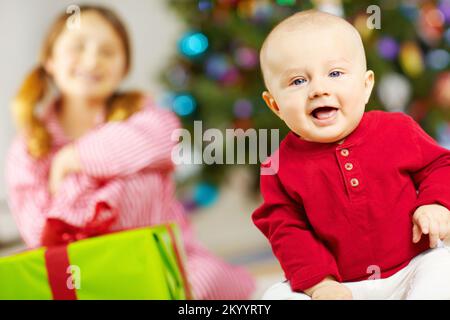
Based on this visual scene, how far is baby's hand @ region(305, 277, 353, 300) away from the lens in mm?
628

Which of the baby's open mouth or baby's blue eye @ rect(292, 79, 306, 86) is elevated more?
baby's blue eye @ rect(292, 79, 306, 86)

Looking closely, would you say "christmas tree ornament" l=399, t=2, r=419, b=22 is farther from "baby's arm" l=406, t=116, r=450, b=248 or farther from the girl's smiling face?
"baby's arm" l=406, t=116, r=450, b=248

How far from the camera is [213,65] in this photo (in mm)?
1964

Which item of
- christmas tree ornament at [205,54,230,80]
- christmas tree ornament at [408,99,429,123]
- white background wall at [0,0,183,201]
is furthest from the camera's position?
white background wall at [0,0,183,201]

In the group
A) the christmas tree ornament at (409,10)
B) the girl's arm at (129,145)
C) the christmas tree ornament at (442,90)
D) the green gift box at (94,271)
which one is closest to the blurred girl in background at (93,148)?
the girl's arm at (129,145)

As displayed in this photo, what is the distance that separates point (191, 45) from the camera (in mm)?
2104

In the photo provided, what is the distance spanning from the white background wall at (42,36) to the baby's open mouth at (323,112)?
1556mm

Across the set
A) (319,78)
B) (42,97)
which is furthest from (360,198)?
(42,97)

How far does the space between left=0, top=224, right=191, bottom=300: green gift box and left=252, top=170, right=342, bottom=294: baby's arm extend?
0.26 metres

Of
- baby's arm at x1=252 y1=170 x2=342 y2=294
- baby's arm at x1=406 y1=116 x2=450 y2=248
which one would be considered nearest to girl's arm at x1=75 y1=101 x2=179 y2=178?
baby's arm at x1=252 y1=170 x2=342 y2=294

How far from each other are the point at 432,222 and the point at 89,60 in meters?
0.73

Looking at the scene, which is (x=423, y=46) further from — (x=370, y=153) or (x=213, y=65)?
(x=370, y=153)

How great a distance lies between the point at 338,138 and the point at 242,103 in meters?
1.19
